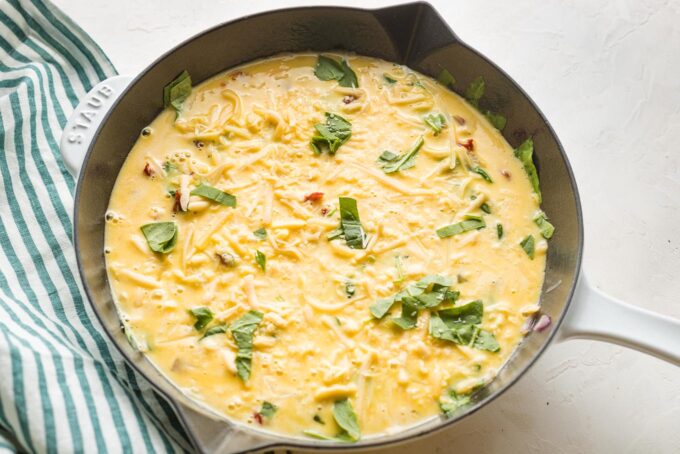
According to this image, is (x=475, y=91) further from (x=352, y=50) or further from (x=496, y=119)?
(x=352, y=50)

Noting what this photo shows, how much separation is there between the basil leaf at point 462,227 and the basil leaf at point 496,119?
52 cm

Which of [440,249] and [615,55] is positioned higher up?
[615,55]

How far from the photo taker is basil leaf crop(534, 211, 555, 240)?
3.43 m

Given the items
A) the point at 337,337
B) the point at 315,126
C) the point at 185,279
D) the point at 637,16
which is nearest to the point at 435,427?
the point at 337,337

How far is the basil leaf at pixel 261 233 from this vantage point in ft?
11.0

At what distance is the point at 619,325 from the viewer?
296 centimetres

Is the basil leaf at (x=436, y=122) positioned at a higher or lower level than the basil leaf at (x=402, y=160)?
higher

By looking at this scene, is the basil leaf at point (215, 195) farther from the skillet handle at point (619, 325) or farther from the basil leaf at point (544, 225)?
the skillet handle at point (619, 325)

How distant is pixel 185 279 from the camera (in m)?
3.27

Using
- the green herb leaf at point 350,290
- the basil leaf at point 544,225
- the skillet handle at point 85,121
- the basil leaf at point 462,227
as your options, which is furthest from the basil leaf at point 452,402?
the skillet handle at point 85,121

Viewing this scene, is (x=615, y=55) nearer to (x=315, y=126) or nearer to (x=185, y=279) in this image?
(x=315, y=126)

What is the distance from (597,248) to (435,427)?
4.84ft

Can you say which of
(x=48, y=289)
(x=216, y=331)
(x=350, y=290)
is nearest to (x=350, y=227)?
(x=350, y=290)

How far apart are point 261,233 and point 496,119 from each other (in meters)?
1.21
